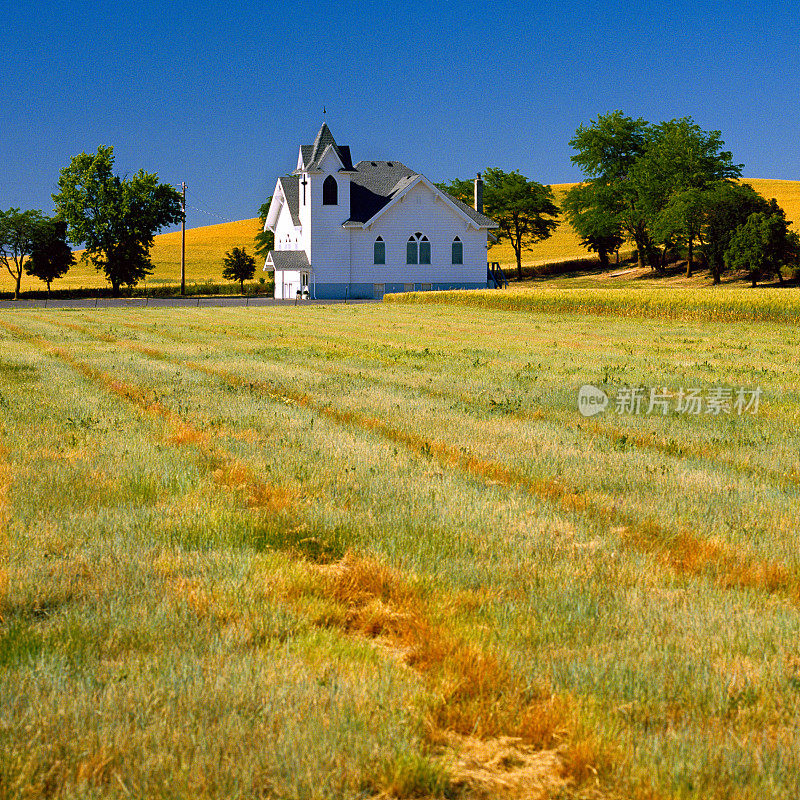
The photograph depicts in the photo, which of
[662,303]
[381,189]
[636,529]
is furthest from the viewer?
[381,189]

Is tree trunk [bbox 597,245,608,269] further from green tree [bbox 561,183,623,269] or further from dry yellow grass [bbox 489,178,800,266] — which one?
dry yellow grass [bbox 489,178,800,266]

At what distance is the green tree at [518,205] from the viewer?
291ft

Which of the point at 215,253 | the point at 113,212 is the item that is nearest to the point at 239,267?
the point at 113,212

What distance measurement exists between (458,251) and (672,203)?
23449 mm

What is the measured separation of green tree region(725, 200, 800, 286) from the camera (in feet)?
206

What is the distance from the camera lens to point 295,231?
2584 inches

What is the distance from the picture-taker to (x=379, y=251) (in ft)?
203

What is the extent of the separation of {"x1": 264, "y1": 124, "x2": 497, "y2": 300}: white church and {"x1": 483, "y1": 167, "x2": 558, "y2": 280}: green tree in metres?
26.2

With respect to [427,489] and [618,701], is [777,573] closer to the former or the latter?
[618,701]

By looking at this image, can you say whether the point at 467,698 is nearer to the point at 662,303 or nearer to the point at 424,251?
the point at 662,303

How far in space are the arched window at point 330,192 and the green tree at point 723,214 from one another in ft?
101

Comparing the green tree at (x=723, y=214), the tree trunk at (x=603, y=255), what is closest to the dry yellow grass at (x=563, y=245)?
the tree trunk at (x=603, y=255)

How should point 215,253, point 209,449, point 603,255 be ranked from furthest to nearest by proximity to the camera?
1. point 215,253
2. point 603,255
3. point 209,449

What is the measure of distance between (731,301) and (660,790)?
95.3ft
